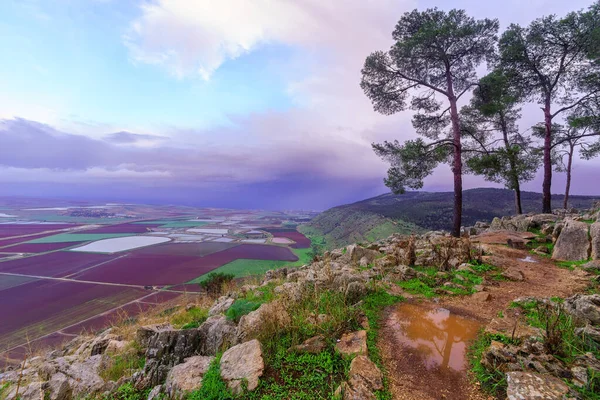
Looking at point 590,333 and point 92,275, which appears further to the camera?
point 92,275

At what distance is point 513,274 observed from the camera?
8.44 meters

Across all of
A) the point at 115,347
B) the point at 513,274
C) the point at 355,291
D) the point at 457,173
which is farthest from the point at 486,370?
the point at 457,173

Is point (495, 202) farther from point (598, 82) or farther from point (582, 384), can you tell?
point (582, 384)

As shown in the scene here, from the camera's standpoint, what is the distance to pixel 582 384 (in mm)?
3025

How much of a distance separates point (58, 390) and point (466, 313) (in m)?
9.02

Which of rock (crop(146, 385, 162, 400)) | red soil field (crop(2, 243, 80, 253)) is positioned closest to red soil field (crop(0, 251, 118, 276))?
red soil field (crop(2, 243, 80, 253))

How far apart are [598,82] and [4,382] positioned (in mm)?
33181

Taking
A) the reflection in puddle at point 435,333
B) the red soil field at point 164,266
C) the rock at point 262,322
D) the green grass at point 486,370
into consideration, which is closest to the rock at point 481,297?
the reflection in puddle at point 435,333

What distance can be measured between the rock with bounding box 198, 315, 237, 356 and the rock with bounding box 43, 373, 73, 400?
8.02 ft

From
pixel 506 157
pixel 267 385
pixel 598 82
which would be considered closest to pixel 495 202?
pixel 598 82

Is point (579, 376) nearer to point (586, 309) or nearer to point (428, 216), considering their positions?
point (586, 309)

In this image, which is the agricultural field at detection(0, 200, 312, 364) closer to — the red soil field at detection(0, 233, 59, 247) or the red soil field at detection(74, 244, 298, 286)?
the red soil field at detection(74, 244, 298, 286)

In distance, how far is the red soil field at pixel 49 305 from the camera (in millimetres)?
23523

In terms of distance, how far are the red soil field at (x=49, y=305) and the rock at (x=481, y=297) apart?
33635 mm
